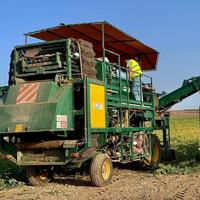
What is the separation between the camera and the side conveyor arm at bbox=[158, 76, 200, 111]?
1443cm

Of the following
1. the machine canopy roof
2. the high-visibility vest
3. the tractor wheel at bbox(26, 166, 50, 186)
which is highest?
the machine canopy roof

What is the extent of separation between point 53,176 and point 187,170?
3395mm

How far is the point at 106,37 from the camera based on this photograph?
12734mm

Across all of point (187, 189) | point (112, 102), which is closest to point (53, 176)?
point (112, 102)

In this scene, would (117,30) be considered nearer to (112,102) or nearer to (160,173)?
(112,102)

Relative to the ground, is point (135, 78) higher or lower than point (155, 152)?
higher

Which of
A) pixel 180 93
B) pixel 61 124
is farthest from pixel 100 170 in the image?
pixel 180 93

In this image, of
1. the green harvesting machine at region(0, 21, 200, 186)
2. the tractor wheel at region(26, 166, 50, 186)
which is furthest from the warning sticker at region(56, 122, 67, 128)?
the tractor wheel at region(26, 166, 50, 186)

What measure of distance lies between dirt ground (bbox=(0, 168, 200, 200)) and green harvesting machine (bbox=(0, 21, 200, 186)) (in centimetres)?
40

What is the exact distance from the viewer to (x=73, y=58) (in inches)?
412

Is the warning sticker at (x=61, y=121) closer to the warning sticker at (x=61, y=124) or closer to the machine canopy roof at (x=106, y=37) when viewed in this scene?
the warning sticker at (x=61, y=124)

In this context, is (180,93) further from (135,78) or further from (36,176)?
(36,176)

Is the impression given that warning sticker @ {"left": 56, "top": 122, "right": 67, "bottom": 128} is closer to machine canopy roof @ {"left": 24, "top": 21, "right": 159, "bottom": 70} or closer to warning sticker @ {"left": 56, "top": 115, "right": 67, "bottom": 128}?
warning sticker @ {"left": 56, "top": 115, "right": 67, "bottom": 128}

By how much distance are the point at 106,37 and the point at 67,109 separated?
11.7 ft
